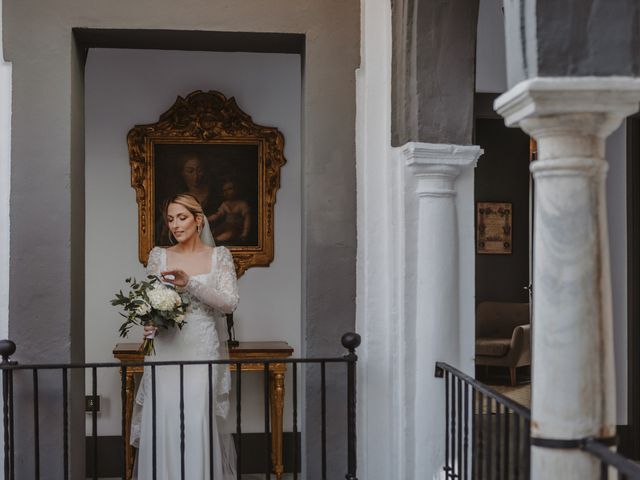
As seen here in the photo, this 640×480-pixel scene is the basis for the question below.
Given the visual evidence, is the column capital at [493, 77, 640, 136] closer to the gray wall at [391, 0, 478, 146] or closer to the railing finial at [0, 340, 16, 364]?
the gray wall at [391, 0, 478, 146]

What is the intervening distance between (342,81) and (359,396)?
1.55 m

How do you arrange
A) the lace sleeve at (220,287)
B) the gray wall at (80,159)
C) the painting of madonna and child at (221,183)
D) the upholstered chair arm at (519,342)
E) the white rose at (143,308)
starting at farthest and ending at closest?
1. the upholstered chair arm at (519,342)
2. the painting of madonna and child at (221,183)
3. the lace sleeve at (220,287)
4. the white rose at (143,308)
5. the gray wall at (80,159)

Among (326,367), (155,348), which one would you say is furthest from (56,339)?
(326,367)

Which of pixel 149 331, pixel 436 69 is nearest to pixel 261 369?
pixel 149 331

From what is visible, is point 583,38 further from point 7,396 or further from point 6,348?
point 7,396

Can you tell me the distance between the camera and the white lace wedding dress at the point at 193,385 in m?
4.97

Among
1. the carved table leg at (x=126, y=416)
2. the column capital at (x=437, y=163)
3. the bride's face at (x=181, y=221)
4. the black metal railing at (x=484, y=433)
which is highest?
the column capital at (x=437, y=163)

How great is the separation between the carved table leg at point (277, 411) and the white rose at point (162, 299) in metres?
1.56

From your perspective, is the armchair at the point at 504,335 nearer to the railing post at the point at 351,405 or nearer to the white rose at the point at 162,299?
the railing post at the point at 351,405

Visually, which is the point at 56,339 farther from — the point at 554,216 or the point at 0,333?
the point at 554,216

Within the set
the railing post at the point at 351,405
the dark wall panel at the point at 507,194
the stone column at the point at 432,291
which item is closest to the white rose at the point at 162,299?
the railing post at the point at 351,405

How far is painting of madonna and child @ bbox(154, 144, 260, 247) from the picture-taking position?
6.65m

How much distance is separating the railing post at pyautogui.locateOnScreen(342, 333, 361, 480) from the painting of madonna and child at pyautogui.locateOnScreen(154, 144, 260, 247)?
7.78ft

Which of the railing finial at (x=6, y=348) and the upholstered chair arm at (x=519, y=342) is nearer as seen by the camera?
the railing finial at (x=6, y=348)
